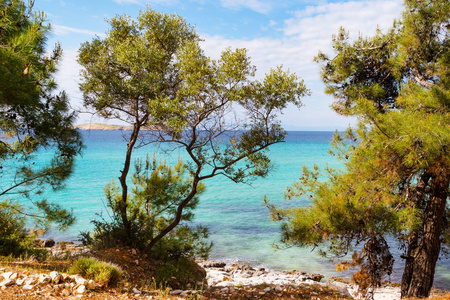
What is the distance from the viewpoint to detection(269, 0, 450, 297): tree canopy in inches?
189

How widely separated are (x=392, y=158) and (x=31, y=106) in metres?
5.95

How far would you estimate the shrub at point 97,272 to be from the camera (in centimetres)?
453

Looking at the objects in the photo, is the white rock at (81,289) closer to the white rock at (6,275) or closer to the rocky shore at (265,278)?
the white rock at (6,275)

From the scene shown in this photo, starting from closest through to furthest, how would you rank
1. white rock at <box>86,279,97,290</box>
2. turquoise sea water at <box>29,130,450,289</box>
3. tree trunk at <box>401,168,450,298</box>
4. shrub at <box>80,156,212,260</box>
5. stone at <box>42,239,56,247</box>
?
white rock at <box>86,279,97,290</box> → tree trunk at <box>401,168,450,298</box> → shrub at <box>80,156,212,260</box> → turquoise sea water at <box>29,130,450,289</box> → stone at <box>42,239,56,247</box>

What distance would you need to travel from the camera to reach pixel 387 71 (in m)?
6.77

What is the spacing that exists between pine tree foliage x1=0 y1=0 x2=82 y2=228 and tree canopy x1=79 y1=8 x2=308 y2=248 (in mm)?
1070

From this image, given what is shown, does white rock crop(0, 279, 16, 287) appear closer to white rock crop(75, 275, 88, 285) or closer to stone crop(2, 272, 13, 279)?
stone crop(2, 272, 13, 279)

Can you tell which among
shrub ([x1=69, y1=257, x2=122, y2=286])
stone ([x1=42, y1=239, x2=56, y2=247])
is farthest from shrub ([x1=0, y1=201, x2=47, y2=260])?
stone ([x1=42, y1=239, x2=56, y2=247])

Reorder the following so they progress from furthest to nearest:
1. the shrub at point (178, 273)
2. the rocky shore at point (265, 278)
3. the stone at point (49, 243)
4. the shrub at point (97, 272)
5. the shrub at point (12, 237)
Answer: the stone at point (49, 243) → the rocky shore at point (265, 278) → the shrub at point (12, 237) → the shrub at point (178, 273) → the shrub at point (97, 272)

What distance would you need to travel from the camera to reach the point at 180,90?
651 cm

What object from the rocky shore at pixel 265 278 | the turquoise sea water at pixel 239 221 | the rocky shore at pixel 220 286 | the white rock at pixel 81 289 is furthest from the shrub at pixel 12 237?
the rocky shore at pixel 265 278

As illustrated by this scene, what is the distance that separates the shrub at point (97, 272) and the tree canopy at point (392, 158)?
128 inches

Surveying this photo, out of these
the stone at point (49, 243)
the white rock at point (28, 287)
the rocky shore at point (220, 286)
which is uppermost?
→ the white rock at point (28, 287)

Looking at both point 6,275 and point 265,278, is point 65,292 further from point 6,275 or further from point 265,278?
point 265,278
